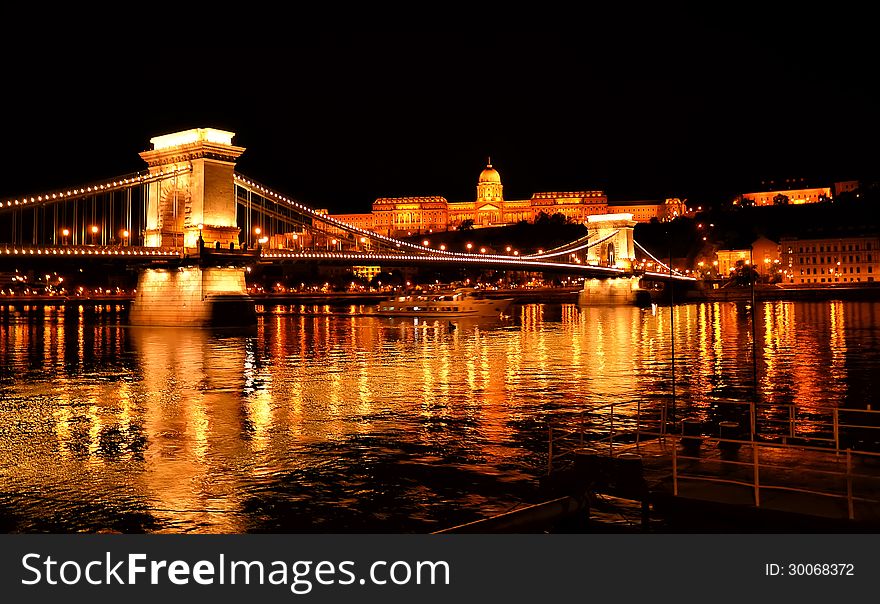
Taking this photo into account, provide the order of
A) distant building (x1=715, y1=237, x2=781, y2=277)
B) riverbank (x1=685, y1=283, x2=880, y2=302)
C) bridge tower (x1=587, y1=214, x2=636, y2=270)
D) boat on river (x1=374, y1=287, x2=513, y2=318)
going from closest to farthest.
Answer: boat on river (x1=374, y1=287, x2=513, y2=318) → riverbank (x1=685, y1=283, x2=880, y2=302) → bridge tower (x1=587, y1=214, x2=636, y2=270) → distant building (x1=715, y1=237, x2=781, y2=277)

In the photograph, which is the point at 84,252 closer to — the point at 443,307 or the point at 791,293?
the point at 443,307

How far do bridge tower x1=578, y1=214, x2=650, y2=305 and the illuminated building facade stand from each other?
2733cm

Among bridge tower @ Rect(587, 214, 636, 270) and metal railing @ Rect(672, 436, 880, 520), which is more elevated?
bridge tower @ Rect(587, 214, 636, 270)

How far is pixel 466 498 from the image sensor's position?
11.5m

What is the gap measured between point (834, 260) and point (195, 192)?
9786 centimetres

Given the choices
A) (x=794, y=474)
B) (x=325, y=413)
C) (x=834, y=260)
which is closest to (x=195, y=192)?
(x=325, y=413)

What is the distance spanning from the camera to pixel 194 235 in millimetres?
55469

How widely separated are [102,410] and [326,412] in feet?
17.1

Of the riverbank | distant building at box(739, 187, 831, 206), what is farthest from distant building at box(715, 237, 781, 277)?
distant building at box(739, 187, 831, 206)

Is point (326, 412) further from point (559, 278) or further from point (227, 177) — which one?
point (559, 278)

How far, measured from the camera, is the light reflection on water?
1127 centimetres

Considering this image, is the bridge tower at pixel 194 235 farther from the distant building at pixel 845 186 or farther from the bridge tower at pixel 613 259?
the distant building at pixel 845 186

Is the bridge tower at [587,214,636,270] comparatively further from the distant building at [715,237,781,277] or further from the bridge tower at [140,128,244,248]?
the bridge tower at [140,128,244,248]

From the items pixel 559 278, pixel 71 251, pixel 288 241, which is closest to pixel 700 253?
pixel 559 278
